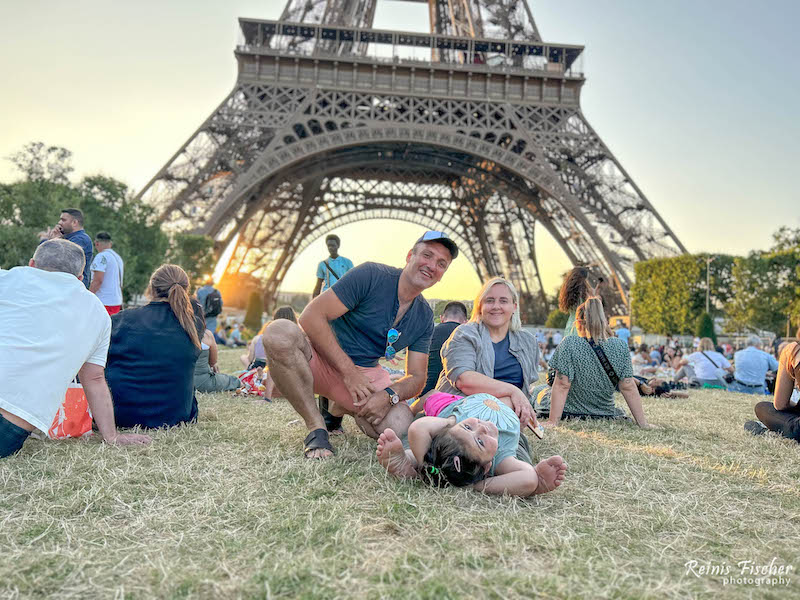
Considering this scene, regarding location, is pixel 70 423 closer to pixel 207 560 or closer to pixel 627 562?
pixel 207 560

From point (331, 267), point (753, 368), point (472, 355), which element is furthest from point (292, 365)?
point (753, 368)

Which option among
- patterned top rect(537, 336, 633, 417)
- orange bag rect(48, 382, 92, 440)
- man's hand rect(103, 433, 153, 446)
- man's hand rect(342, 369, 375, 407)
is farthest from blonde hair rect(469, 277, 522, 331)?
orange bag rect(48, 382, 92, 440)

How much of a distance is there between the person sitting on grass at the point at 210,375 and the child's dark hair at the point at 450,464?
376 centimetres

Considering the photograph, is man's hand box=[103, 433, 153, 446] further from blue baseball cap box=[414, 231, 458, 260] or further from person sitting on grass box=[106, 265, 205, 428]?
blue baseball cap box=[414, 231, 458, 260]

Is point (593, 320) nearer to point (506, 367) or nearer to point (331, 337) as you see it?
point (506, 367)

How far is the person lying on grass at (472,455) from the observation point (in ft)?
7.95

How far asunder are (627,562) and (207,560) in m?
1.35

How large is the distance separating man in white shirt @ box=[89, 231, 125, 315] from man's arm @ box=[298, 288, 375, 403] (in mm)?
4487

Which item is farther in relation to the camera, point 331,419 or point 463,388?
point 331,419

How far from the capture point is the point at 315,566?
1727 mm

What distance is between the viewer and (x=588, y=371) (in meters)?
4.83

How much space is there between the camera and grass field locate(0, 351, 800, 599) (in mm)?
1662

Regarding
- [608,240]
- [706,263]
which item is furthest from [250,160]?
[706,263]

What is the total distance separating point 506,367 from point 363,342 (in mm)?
922
